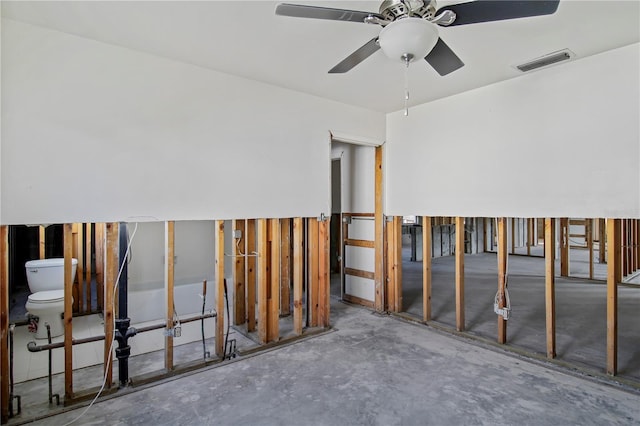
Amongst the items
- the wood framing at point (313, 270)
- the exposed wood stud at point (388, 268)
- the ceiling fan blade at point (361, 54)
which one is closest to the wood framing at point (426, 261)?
the exposed wood stud at point (388, 268)

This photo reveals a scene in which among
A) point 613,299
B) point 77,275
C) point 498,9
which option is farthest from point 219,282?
point 613,299

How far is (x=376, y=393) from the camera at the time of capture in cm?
247

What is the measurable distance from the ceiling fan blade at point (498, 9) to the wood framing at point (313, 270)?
7.99 ft

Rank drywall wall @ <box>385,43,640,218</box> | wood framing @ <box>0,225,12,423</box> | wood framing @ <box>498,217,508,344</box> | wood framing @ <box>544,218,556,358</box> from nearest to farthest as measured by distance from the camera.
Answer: wood framing @ <box>0,225,12,423</box> < drywall wall @ <box>385,43,640,218</box> < wood framing @ <box>544,218,556,358</box> < wood framing @ <box>498,217,508,344</box>

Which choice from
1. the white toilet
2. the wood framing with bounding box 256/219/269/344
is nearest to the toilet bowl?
the white toilet

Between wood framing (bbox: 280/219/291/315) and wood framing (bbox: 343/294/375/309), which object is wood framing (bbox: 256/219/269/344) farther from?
wood framing (bbox: 343/294/375/309)

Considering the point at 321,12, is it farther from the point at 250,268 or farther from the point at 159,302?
the point at 159,302

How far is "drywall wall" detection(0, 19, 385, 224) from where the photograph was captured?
7.38 feet

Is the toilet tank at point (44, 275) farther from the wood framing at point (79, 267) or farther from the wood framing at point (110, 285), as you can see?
the wood framing at point (110, 285)

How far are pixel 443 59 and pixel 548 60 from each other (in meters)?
1.25

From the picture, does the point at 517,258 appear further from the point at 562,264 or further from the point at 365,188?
the point at 365,188

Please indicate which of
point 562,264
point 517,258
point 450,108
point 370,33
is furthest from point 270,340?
point 517,258

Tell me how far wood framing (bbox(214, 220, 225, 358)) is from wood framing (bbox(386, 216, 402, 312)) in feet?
7.33

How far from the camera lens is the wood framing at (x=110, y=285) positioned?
2521mm
